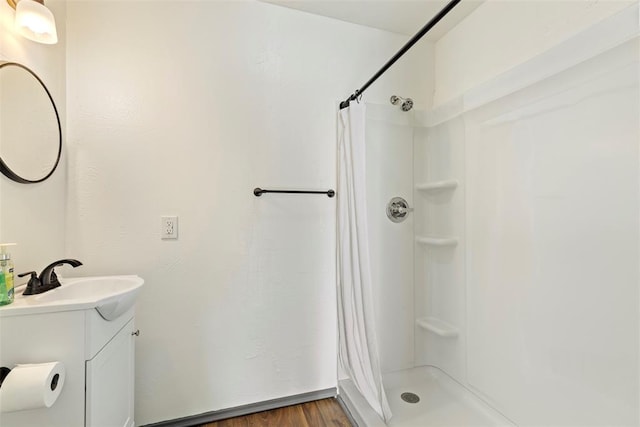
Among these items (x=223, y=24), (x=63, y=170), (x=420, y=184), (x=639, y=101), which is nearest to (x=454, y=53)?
(x=420, y=184)

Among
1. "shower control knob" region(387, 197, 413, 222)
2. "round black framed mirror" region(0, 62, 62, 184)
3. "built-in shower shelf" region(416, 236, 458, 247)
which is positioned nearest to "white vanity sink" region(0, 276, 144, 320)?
"round black framed mirror" region(0, 62, 62, 184)

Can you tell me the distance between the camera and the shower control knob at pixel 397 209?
1.97 meters

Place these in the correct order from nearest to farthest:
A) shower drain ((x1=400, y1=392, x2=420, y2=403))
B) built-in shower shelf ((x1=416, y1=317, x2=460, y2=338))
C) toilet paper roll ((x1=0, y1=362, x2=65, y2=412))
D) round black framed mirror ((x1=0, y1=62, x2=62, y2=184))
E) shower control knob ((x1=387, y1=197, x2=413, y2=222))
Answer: toilet paper roll ((x1=0, y1=362, x2=65, y2=412)), round black framed mirror ((x1=0, y1=62, x2=62, y2=184)), shower drain ((x1=400, y1=392, x2=420, y2=403)), built-in shower shelf ((x1=416, y1=317, x2=460, y2=338)), shower control knob ((x1=387, y1=197, x2=413, y2=222))

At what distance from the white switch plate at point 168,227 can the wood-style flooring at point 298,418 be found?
1.07 m

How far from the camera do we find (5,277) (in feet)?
2.84

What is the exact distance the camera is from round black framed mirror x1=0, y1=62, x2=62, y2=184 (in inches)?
38.7

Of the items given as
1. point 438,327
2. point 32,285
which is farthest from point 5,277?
point 438,327

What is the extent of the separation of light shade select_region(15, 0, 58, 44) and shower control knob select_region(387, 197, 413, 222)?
75.5 inches

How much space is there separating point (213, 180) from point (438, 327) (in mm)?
1761

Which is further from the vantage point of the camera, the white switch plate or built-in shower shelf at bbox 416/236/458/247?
built-in shower shelf at bbox 416/236/458/247

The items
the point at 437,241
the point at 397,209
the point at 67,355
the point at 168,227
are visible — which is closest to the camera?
the point at 67,355

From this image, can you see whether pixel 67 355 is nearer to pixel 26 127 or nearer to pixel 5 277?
pixel 5 277

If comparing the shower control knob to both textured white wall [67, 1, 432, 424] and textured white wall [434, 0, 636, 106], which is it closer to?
textured white wall [67, 1, 432, 424]

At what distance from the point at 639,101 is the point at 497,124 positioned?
0.58 metres
